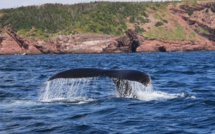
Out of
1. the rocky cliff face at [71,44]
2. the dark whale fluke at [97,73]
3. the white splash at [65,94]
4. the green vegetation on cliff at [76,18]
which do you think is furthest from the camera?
the green vegetation on cliff at [76,18]

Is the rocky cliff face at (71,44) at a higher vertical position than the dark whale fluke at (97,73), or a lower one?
higher

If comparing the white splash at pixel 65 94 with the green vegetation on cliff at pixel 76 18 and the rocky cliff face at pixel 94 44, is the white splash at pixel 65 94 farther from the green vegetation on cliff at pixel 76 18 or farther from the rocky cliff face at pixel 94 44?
the green vegetation on cliff at pixel 76 18

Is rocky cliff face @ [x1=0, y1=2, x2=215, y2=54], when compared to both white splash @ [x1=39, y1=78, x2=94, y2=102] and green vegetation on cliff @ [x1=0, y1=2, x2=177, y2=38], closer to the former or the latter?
green vegetation on cliff @ [x1=0, y1=2, x2=177, y2=38]

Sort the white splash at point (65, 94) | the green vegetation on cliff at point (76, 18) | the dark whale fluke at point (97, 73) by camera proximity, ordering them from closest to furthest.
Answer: the dark whale fluke at point (97, 73)
the white splash at point (65, 94)
the green vegetation on cliff at point (76, 18)

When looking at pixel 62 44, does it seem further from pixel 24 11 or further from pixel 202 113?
pixel 202 113

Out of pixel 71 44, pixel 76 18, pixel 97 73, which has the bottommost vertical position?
pixel 97 73

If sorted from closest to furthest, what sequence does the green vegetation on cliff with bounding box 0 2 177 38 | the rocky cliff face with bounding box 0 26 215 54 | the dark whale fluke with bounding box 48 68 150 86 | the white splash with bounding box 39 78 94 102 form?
the dark whale fluke with bounding box 48 68 150 86 < the white splash with bounding box 39 78 94 102 < the rocky cliff face with bounding box 0 26 215 54 < the green vegetation on cliff with bounding box 0 2 177 38

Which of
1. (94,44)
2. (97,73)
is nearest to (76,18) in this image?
(94,44)

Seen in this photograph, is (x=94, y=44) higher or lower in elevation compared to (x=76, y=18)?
lower

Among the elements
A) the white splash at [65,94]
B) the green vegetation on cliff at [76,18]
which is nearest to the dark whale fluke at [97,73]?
the white splash at [65,94]

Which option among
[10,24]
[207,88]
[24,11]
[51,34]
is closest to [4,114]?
[207,88]

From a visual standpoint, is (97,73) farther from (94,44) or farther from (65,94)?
(94,44)

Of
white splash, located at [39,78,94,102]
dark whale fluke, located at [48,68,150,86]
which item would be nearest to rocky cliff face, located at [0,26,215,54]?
white splash, located at [39,78,94,102]

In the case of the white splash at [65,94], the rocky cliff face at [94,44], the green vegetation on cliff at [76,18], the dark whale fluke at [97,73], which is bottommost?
the white splash at [65,94]
